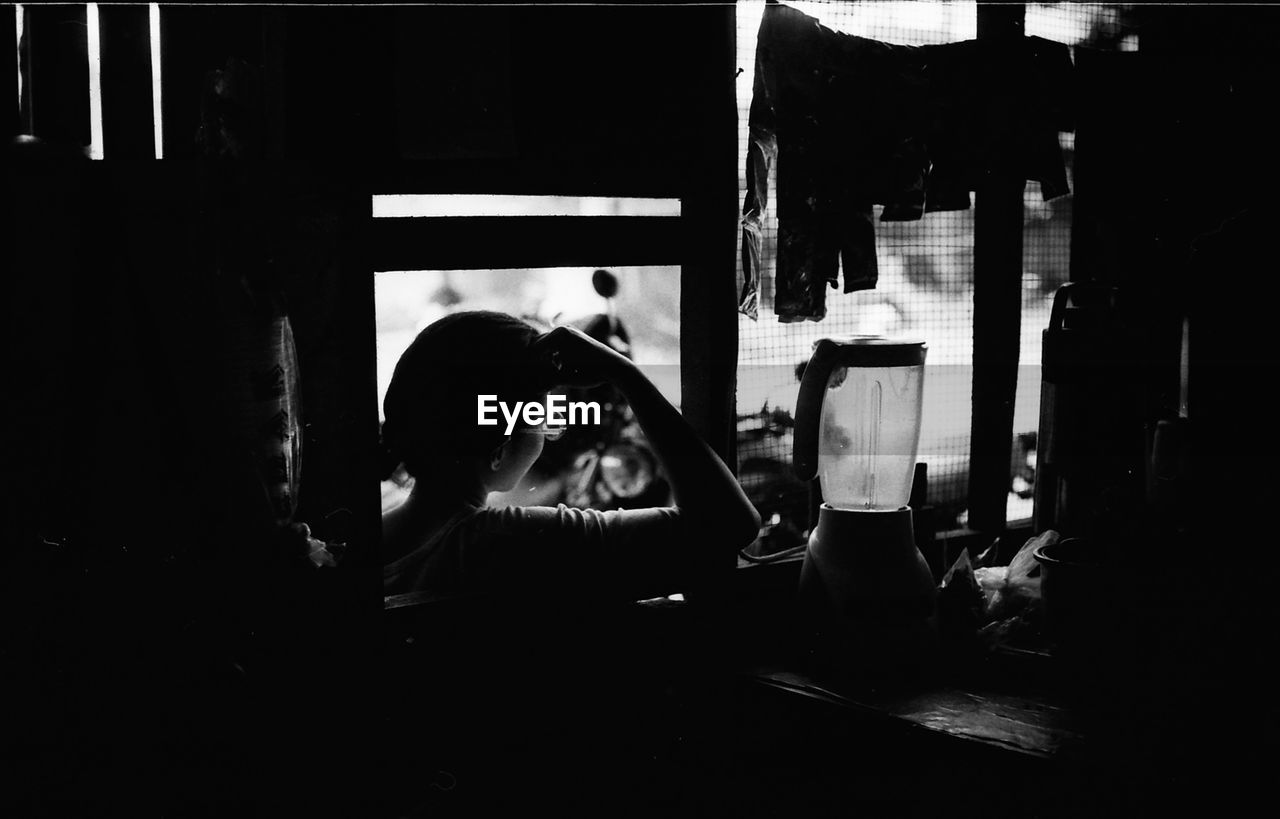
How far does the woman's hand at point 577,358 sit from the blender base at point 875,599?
57cm

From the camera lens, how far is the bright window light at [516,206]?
2.07 meters

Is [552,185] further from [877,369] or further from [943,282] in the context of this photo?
[943,282]

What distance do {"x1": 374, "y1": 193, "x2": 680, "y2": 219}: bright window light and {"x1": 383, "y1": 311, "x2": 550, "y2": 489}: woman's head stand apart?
22 cm

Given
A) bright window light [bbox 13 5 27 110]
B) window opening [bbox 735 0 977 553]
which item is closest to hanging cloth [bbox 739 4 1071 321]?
window opening [bbox 735 0 977 553]

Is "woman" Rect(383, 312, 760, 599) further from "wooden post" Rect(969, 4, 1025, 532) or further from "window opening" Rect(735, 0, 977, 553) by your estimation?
"wooden post" Rect(969, 4, 1025, 532)

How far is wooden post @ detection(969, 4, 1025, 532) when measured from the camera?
9.06 ft

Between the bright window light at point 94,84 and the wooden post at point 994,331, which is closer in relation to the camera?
the bright window light at point 94,84

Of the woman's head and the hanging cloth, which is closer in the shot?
the woman's head

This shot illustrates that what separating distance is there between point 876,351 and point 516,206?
83cm

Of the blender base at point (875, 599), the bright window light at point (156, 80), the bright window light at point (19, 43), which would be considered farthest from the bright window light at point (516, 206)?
the blender base at point (875, 599)

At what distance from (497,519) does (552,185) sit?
28.1 inches

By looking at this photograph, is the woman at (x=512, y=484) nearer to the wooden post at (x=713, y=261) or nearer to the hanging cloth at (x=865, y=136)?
the wooden post at (x=713, y=261)

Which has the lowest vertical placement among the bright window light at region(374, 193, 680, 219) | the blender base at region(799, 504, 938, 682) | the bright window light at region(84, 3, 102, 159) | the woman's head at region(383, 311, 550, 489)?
the blender base at region(799, 504, 938, 682)

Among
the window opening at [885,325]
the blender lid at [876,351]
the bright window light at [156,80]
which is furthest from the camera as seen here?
the window opening at [885,325]
